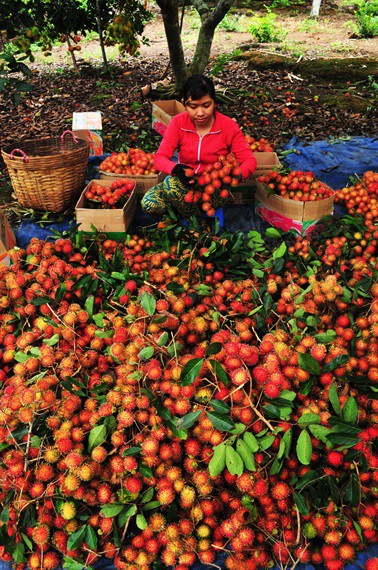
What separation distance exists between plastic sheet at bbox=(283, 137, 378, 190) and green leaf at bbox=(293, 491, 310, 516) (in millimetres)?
2722

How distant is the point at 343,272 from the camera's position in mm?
2020

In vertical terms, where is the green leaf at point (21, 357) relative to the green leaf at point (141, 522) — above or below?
above

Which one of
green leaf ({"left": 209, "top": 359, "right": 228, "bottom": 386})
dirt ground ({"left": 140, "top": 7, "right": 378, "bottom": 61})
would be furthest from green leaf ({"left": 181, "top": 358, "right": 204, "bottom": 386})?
dirt ground ({"left": 140, "top": 7, "right": 378, "bottom": 61})

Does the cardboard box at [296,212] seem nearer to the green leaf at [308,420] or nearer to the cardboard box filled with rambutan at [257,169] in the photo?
the cardboard box filled with rambutan at [257,169]

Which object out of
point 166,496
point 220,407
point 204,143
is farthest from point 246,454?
point 204,143

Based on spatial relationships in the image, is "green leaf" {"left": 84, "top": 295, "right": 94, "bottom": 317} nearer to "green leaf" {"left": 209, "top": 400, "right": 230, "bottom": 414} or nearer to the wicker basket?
"green leaf" {"left": 209, "top": 400, "right": 230, "bottom": 414}

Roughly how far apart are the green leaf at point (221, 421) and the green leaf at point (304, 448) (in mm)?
211

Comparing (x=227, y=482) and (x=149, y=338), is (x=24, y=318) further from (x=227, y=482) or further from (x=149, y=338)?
(x=227, y=482)

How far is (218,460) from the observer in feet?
3.84

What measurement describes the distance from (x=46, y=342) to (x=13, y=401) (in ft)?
0.86

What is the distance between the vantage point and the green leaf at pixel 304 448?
3.86ft

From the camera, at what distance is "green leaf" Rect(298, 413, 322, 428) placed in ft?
3.98

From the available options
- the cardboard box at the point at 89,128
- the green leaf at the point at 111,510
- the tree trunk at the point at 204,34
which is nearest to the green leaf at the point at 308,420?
the green leaf at the point at 111,510

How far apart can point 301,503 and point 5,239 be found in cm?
232
